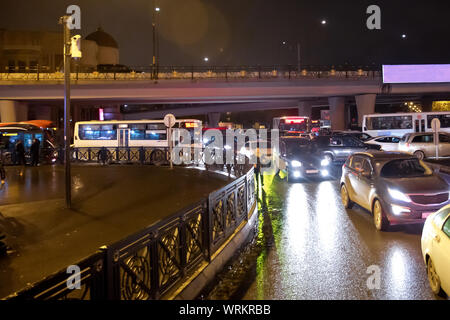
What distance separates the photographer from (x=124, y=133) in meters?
35.3

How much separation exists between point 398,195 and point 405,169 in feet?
6.15

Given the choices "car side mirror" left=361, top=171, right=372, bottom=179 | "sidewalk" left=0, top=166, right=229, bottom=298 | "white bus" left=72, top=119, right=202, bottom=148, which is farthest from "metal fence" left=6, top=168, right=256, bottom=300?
"white bus" left=72, top=119, right=202, bottom=148

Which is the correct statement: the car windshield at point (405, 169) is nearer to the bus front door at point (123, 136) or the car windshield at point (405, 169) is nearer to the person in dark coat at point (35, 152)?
the person in dark coat at point (35, 152)

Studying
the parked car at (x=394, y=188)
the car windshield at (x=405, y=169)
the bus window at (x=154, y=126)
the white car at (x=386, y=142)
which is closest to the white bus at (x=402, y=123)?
the white car at (x=386, y=142)

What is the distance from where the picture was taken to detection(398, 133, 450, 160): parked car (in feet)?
78.9

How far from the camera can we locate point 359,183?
35.5 feet

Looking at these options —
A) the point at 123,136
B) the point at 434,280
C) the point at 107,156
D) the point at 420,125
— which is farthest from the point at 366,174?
the point at 420,125

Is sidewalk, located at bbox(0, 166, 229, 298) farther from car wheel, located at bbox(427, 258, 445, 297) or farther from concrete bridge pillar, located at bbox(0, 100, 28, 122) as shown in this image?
concrete bridge pillar, located at bbox(0, 100, 28, 122)

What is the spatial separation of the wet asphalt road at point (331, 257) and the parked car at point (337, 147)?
33.1 ft

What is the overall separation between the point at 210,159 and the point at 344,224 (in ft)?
46.2

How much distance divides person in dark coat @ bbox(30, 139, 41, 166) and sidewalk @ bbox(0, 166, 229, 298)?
12.6 ft

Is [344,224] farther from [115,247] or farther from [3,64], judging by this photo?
[3,64]

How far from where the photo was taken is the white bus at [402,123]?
34.1 meters
